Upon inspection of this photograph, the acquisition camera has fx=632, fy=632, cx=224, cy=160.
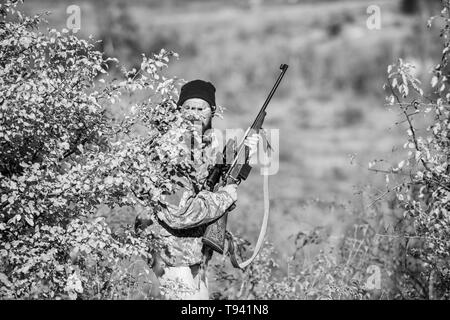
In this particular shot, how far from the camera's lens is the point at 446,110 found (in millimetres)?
6090

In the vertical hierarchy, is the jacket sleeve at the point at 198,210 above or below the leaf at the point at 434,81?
below

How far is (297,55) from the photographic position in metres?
34.6

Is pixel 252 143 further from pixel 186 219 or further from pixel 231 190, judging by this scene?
pixel 186 219

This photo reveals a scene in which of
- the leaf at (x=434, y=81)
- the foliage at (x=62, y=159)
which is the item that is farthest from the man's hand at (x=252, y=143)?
the leaf at (x=434, y=81)

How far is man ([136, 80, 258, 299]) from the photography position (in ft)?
17.0

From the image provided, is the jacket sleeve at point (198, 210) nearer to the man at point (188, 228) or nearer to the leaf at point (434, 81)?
the man at point (188, 228)

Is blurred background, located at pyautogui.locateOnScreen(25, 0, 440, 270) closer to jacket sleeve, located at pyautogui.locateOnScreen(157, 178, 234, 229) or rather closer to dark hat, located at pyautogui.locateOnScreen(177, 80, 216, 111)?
dark hat, located at pyautogui.locateOnScreen(177, 80, 216, 111)

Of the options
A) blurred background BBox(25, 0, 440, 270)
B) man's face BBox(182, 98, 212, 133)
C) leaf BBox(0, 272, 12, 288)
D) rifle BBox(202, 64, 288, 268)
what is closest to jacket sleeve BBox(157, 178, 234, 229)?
rifle BBox(202, 64, 288, 268)

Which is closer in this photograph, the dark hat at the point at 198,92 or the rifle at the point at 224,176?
the rifle at the point at 224,176

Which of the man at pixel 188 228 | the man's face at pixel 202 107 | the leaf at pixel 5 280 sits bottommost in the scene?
the leaf at pixel 5 280

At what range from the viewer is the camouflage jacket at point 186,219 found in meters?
5.18

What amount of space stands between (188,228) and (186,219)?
0.14 m
